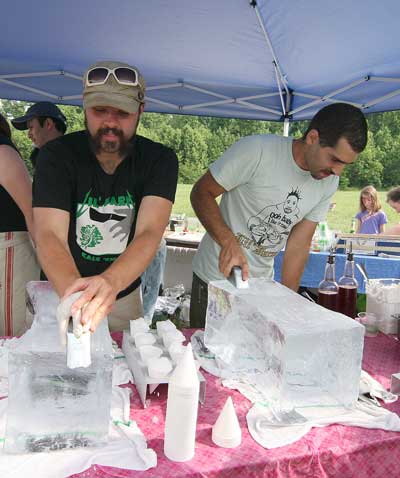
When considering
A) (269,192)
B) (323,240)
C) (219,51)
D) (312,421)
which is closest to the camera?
(312,421)

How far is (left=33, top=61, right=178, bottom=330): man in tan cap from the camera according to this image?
1614mm

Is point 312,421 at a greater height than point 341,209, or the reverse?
point 341,209

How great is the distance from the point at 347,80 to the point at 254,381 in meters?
3.32

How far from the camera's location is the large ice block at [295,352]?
49.5 inches

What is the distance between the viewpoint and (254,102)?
4863mm

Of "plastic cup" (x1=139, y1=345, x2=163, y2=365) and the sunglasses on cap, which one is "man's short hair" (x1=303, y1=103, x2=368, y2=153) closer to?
the sunglasses on cap

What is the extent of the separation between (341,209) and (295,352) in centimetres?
1996

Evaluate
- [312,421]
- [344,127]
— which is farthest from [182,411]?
[344,127]

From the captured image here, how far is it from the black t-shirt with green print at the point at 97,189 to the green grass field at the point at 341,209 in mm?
12861

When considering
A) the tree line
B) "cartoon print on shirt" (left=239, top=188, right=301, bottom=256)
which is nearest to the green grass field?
the tree line

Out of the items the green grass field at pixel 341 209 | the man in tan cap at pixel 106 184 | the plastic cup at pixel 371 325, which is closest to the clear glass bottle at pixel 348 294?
the plastic cup at pixel 371 325

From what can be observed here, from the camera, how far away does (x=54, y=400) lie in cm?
105

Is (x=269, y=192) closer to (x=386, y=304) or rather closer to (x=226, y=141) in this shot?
(x=386, y=304)

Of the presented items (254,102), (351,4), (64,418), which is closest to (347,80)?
(254,102)
